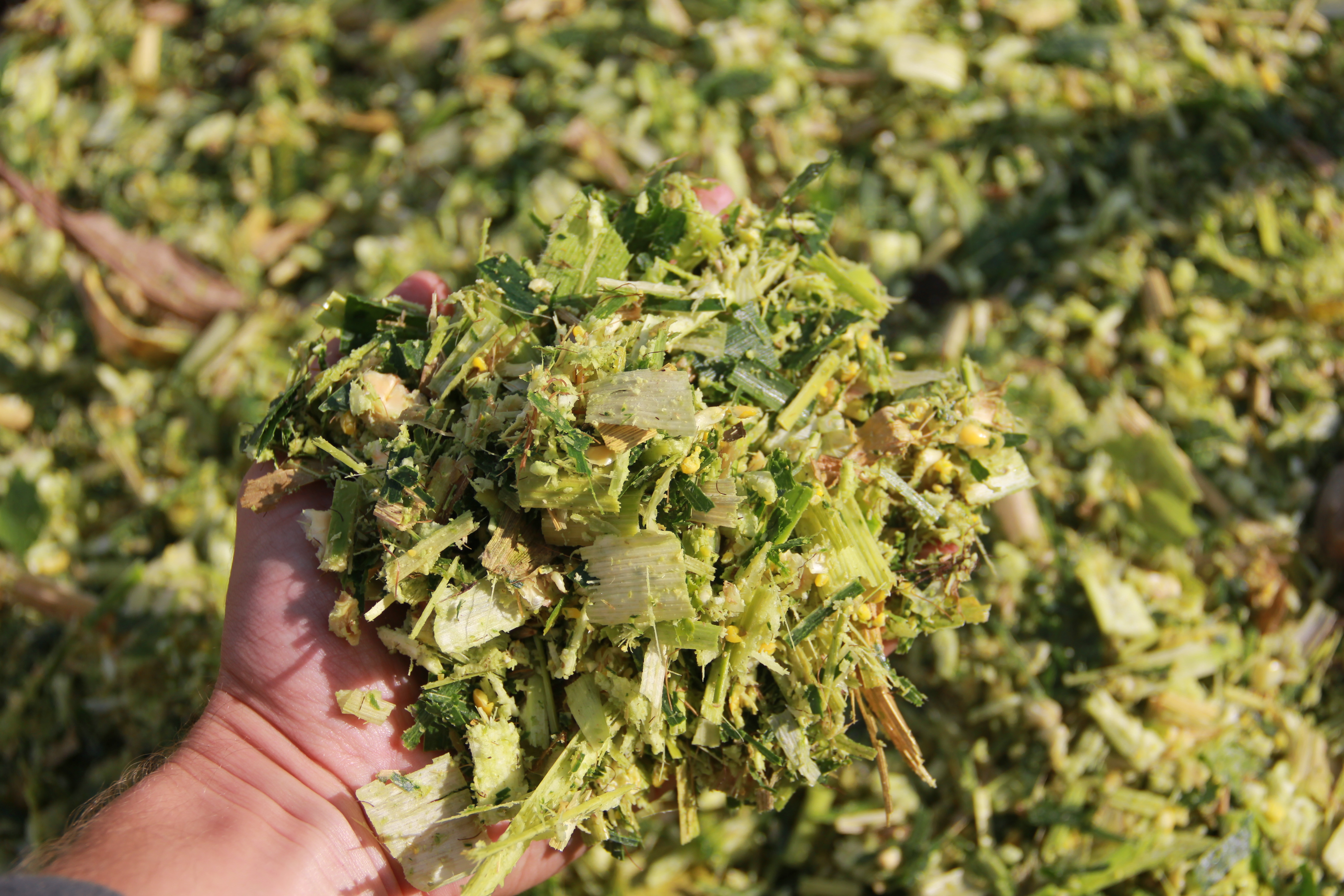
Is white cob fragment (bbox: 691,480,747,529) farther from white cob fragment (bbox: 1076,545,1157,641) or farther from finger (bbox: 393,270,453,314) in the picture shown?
white cob fragment (bbox: 1076,545,1157,641)

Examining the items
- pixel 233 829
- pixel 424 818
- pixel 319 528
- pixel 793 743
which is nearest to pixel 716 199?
pixel 319 528

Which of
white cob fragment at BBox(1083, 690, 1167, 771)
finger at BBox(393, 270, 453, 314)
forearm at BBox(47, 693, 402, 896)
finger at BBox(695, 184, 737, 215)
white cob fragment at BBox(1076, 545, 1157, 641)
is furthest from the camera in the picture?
white cob fragment at BBox(1076, 545, 1157, 641)

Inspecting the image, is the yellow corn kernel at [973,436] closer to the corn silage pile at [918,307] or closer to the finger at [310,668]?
the corn silage pile at [918,307]

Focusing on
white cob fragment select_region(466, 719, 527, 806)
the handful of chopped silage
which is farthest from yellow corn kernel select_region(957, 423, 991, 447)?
white cob fragment select_region(466, 719, 527, 806)

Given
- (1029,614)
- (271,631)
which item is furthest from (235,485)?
(1029,614)

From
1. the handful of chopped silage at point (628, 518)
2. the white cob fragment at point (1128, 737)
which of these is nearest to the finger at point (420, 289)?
the handful of chopped silage at point (628, 518)

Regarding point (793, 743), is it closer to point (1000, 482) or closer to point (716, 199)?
point (1000, 482)
